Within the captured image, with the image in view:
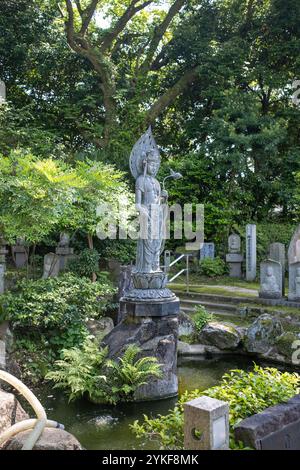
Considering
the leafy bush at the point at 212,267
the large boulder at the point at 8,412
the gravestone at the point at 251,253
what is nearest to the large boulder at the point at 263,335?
the large boulder at the point at 8,412

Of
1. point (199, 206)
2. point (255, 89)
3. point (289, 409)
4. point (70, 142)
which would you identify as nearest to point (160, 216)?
point (289, 409)

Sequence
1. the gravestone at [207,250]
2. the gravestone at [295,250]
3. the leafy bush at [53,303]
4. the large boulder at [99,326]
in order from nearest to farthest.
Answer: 1. the leafy bush at [53,303]
2. the large boulder at [99,326]
3. the gravestone at [295,250]
4. the gravestone at [207,250]

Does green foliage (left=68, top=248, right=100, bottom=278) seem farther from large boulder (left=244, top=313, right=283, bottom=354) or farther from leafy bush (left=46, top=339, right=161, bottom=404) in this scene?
leafy bush (left=46, top=339, right=161, bottom=404)

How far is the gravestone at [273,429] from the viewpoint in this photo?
3.80 meters

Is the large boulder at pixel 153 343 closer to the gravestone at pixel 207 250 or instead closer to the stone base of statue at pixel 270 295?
the stone base of statue at pixel 270 295

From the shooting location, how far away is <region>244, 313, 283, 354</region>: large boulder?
29.1 feet

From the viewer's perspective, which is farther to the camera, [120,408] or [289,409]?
[120,408]

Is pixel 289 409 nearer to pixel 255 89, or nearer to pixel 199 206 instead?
pixel 199 206

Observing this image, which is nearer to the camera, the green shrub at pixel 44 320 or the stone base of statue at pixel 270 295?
the green shrub at pixel 44 320

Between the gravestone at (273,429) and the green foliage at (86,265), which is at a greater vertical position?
the green foliage at (86,265)

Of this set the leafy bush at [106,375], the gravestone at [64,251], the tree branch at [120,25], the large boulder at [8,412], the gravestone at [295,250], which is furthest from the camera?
the tree branch at [120,25]

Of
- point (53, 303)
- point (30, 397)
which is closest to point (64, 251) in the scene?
point (53, 303)

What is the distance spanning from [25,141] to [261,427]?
45.4ft

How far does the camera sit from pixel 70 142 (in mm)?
20234
